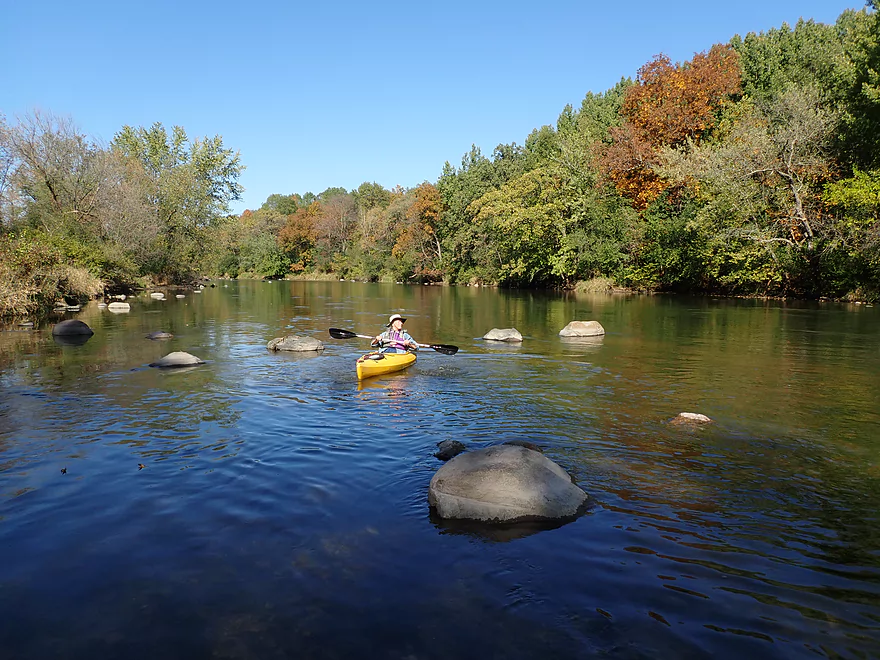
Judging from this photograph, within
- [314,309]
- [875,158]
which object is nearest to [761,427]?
[314,309]

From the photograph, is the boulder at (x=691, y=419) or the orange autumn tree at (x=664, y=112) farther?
the orange autumn tree at (x=664, y=112)

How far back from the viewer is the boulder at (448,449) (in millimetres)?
7272

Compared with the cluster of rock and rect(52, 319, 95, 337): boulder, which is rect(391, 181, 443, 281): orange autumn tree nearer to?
the cluster of rock

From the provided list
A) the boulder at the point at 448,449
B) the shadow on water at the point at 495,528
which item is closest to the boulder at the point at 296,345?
the boulder at the point at 448,449

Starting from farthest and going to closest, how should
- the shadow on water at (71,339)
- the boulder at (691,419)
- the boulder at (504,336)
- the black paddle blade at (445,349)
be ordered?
the boulder at (504,336), the shadow on water at (71,339), the black paddle blade at (445,349), the boulder at (691,419)

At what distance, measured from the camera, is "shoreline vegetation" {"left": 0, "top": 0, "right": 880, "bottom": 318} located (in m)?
29.0

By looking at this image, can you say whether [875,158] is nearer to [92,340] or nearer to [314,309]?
[314,309]

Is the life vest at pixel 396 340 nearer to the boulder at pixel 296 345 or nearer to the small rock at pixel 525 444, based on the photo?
the boulder at pixel 296 345

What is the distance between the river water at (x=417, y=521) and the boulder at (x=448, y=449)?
0.16m

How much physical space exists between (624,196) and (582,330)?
1275 inches

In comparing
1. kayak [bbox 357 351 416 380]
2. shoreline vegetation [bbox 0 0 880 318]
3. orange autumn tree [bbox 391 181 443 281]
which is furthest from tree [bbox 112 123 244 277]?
kayak [bbox 357 351 416 380]

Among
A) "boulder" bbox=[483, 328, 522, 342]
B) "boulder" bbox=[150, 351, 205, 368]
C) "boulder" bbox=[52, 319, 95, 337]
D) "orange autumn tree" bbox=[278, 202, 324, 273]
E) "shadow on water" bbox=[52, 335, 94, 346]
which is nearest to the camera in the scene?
"boulder" bbox=[150, 351, 205, 368]

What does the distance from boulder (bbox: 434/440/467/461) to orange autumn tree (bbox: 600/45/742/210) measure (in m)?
39.3

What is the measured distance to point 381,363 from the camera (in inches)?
505
